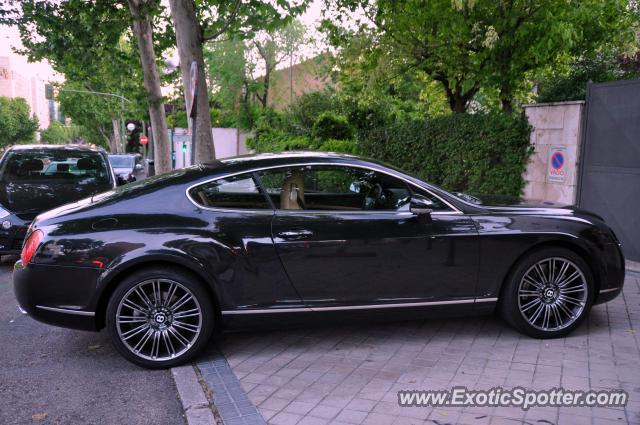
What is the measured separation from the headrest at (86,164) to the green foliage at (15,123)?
2888 inches

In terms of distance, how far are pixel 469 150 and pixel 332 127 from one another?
35.7 feet

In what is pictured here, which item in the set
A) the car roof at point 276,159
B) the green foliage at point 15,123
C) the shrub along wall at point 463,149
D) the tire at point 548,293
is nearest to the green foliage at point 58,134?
the green foliage at point 15,123

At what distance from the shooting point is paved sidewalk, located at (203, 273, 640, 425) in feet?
11.3

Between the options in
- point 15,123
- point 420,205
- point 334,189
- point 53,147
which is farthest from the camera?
point 15,123

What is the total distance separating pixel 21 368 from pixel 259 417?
7.04 ft

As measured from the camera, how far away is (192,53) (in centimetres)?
1084

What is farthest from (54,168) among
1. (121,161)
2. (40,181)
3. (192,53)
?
(121,161)

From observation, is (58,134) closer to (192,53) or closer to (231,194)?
(192,53)

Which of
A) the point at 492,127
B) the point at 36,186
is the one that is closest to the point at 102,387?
the point at 36,186

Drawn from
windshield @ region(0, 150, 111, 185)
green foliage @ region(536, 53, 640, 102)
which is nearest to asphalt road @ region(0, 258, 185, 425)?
windshield @ region(0, 150, 111, 185)

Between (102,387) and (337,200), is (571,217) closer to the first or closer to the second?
(337,200)

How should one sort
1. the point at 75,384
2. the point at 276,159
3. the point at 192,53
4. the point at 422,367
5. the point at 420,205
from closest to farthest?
1. the point at 75,384
2. the point at 422,367
3. the point at 420,205
4. the point at 276,159
5. the point at 192,53

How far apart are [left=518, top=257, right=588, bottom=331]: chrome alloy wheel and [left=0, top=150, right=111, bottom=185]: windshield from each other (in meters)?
6.95

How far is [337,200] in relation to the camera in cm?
486
